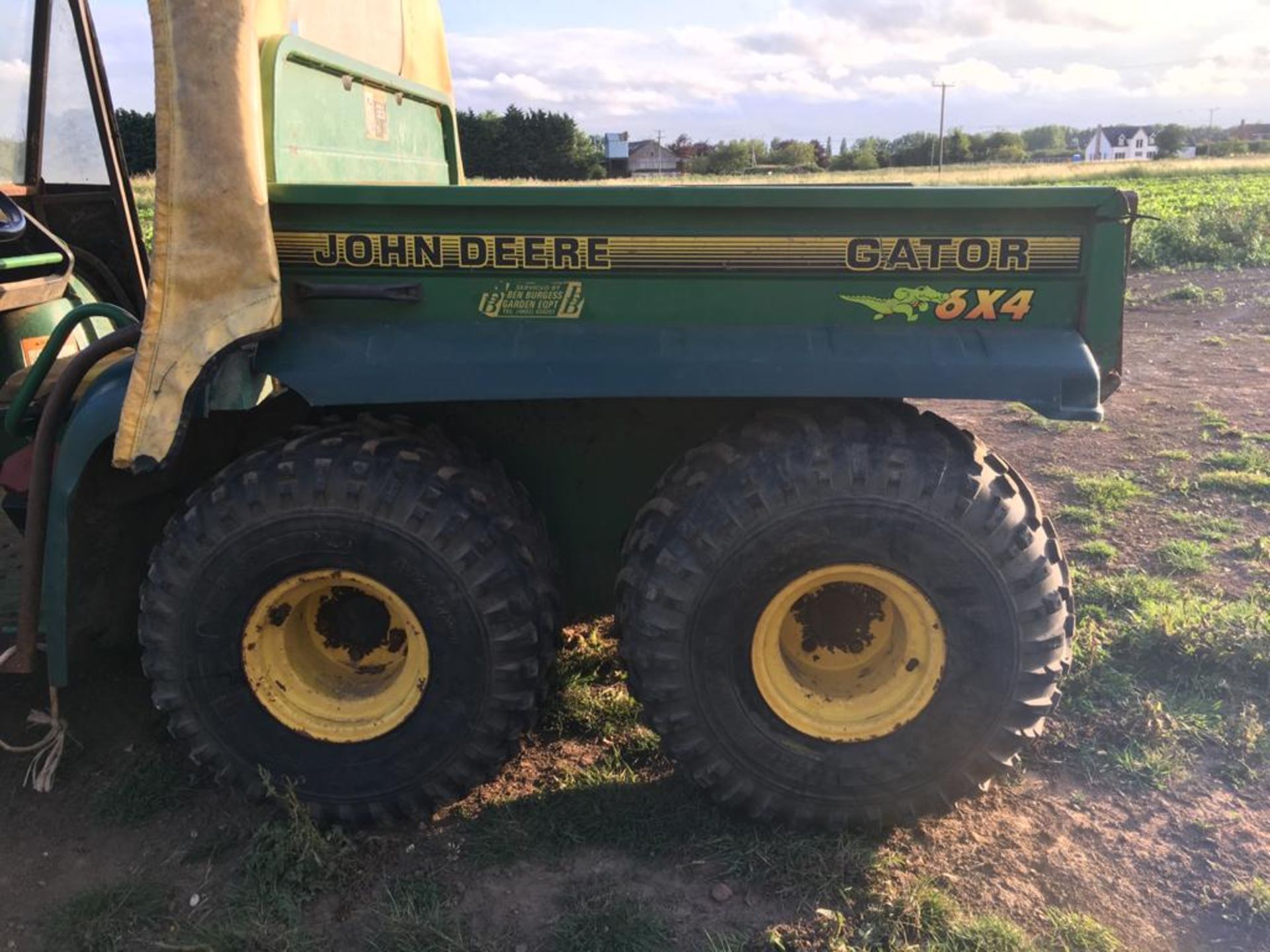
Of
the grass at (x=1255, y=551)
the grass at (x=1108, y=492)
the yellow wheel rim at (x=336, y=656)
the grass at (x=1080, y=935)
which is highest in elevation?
the yellow wheel rim at (x=336, y=656)

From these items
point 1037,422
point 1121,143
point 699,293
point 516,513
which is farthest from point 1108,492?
point 1121,143

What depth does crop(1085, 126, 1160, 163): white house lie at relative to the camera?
11031 centimetres

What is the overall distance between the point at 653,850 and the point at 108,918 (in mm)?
1425

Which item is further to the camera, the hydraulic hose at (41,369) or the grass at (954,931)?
the hydraulic hose at (41,369)

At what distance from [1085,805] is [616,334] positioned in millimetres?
1972

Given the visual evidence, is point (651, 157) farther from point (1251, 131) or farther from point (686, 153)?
point (1251, 131)

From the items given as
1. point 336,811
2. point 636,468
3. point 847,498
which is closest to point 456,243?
point 636,468

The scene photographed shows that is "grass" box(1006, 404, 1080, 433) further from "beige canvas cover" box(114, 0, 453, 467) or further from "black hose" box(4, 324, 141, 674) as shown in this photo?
"black hose" box(4, 324, 141, 674)

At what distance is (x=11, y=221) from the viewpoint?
3268 millimetres

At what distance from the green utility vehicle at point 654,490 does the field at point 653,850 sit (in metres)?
0.18

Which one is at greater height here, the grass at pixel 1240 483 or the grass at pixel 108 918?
the grass at pixel 1240 483

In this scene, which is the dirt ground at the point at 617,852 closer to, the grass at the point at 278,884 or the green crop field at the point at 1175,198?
the grass at the point at 278,884

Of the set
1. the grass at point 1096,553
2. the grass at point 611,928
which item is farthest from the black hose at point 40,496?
the grass at point 1096,553

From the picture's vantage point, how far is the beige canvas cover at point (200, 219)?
92.4 inches
